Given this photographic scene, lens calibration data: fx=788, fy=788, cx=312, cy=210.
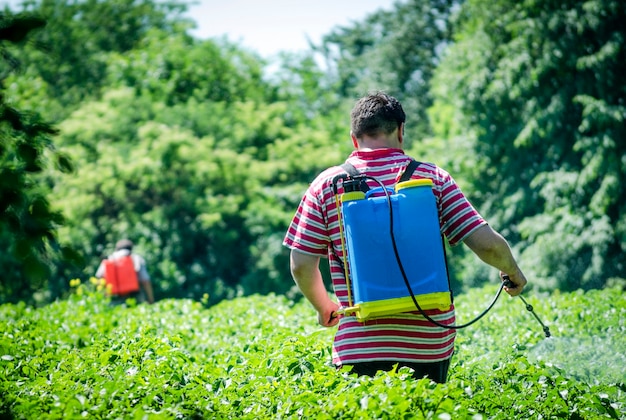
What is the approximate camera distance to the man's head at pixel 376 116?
372 cm

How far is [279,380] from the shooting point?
3.64 m

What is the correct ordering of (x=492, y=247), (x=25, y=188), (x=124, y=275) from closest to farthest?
(x=25, y=188)
(x=492, y=247)
(x=124, y=275)

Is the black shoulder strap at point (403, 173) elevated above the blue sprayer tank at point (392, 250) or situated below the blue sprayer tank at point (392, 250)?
above

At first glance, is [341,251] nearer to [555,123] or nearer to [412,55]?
[555,123]

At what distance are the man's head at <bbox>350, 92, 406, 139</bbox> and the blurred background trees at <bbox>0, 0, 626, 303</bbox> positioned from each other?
8.26 meters

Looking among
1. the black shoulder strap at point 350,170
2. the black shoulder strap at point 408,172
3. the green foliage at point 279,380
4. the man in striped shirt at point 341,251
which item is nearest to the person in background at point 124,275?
the green foliage at point 279,380

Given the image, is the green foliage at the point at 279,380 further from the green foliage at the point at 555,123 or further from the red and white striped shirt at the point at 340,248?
the green foliage at the point at 555,123

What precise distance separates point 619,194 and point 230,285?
9719mm

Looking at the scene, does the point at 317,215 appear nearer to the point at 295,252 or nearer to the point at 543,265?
the point at 295,252

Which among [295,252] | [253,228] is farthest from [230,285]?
[295,252]

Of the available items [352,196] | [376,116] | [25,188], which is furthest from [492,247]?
[25,188]

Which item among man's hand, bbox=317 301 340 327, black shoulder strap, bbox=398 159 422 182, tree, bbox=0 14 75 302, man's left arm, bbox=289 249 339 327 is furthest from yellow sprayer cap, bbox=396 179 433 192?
tree, bbox=0 14 75 302

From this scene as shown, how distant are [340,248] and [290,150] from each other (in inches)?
654

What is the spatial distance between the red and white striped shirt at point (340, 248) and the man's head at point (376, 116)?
4.2 inches
